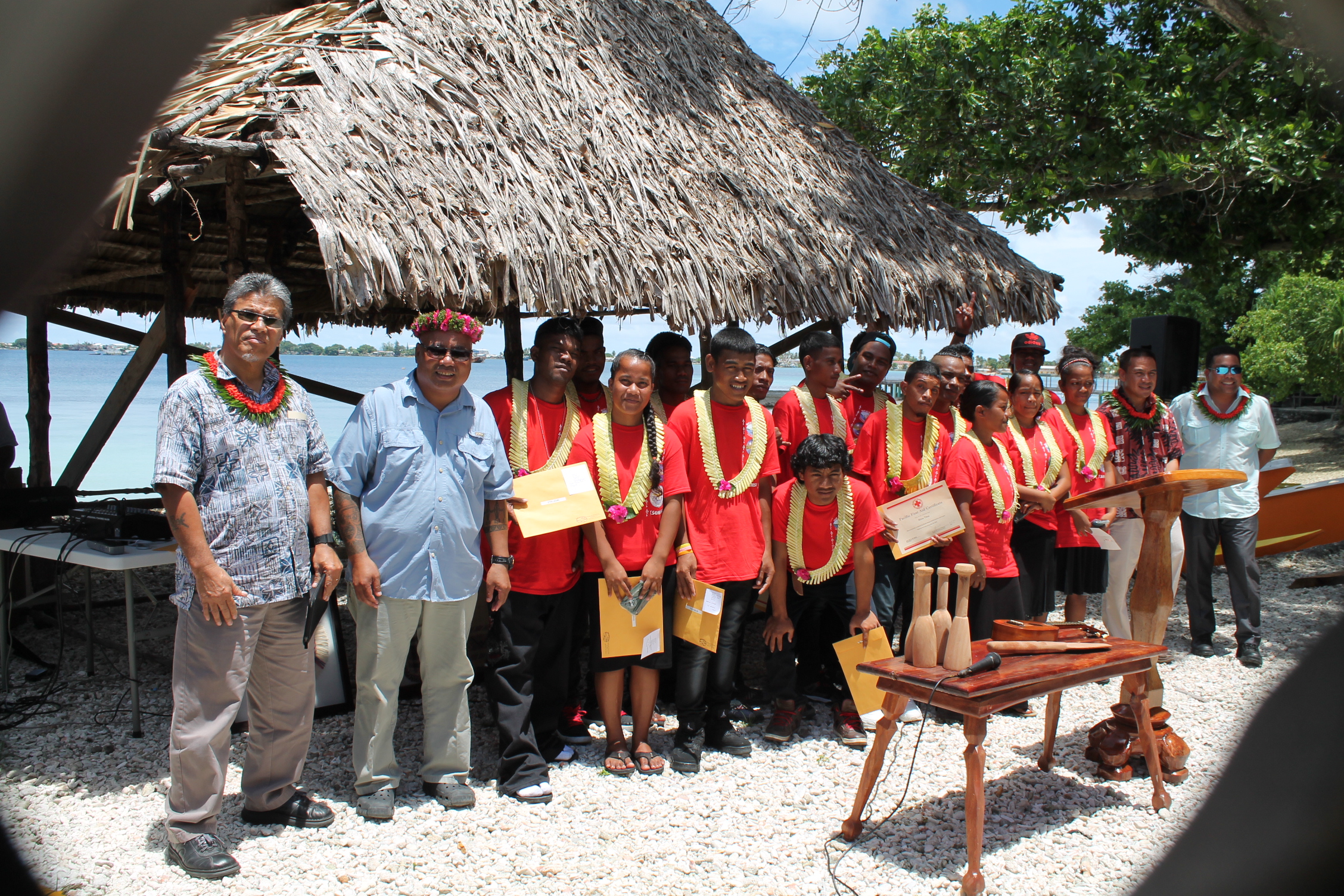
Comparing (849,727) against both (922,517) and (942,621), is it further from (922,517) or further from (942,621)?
(942,621)

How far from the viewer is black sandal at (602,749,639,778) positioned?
13.6 feet

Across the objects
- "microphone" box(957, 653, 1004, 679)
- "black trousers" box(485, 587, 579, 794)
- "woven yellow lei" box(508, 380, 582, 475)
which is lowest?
"black trousers" box(485, 587, 579, 794)

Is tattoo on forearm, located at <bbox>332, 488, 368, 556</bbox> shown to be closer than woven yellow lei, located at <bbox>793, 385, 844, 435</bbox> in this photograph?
Yes

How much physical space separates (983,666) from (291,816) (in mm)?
2861

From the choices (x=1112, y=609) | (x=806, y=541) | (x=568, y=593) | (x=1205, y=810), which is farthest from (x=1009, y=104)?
(x=1205, y=810)

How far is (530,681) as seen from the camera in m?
4.05

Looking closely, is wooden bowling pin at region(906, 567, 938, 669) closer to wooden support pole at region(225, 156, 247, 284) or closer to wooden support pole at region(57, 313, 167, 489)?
wooden support pole at region(225, 156, 247, 284)

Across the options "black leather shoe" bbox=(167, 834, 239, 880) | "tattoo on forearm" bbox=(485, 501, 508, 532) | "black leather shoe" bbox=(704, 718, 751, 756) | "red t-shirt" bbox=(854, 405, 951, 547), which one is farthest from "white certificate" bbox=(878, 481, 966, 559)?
"black leather shoe" bbox=(167, 834, 239, 880)

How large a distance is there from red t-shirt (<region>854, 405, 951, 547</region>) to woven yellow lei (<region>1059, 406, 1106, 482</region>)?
4.02ft

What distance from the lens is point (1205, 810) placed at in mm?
585

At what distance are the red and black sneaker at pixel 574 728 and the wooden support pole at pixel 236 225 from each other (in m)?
2.88

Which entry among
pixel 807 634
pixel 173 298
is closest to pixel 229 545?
pixel 173 298

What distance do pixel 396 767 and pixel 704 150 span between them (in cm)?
453

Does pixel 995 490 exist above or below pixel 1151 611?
above
